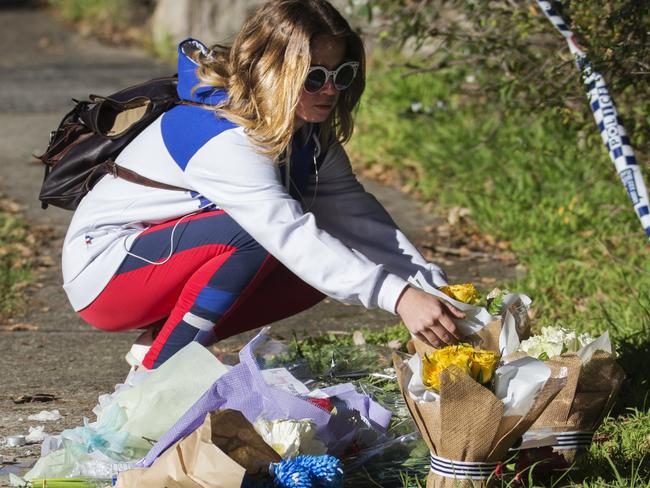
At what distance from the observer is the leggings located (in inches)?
125

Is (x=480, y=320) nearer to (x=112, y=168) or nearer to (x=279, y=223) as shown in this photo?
(x=279, y=223)

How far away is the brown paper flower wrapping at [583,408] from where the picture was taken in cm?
269

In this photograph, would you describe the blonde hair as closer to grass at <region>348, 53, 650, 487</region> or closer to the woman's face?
the woman's face

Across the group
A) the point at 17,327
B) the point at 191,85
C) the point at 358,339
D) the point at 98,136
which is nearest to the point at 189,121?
the point at 191,85

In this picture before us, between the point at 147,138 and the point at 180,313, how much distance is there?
1.75 ft

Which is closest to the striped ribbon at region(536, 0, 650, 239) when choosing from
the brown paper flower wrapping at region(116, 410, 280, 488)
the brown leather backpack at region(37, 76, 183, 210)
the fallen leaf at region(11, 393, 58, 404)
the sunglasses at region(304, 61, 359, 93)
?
the sunglasses at region(304, 61, 359, 93)

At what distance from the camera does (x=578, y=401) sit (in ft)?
8.85

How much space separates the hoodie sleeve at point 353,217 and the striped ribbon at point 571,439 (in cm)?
74

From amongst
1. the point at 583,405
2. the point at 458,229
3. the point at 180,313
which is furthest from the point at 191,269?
the point at 458,229

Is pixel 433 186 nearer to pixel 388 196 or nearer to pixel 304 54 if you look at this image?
pixel 388 196

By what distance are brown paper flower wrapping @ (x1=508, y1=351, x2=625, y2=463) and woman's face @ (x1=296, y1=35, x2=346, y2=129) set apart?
Result: 3.34 feet

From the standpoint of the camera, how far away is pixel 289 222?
2.84 m

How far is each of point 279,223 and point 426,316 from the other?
1.59 feet

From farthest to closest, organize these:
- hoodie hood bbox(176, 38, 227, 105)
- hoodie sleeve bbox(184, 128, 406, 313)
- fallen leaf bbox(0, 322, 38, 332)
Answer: fallen leaf bbox(0, 322, 38, 332), hoodie hood bbox(176, 38, 227, 105), hoodie sleeve bbox(184, 128, 406, 313)
